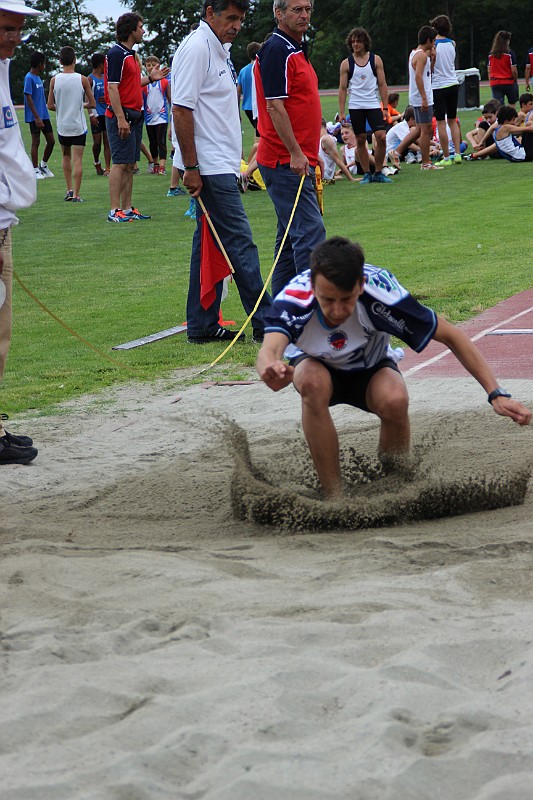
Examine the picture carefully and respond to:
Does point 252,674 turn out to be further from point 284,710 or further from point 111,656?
point 111,656

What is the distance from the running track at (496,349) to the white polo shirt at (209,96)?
1.85m

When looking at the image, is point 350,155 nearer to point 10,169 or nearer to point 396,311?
point 10,169

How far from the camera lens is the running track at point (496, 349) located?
6105 millimetres

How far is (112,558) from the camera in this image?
3.58 meters

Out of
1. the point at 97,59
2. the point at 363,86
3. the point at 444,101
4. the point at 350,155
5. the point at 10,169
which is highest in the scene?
the point at 97,59

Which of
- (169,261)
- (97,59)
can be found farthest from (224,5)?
(97,59)

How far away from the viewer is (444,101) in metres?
16.4

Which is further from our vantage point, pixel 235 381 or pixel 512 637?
pixel 235 381

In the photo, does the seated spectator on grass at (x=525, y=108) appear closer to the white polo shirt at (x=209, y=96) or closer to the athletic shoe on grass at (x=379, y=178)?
the athletic shoe on grass at (x=379, y=178)

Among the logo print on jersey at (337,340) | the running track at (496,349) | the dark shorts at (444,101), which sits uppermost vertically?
the dark shorts at (444,101)

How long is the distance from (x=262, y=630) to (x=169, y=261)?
26.3 ft

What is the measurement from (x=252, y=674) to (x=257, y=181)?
14.3m

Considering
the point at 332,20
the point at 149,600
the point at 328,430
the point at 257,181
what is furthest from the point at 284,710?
the point at 332,20

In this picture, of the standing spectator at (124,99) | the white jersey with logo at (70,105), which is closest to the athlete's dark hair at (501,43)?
the white jersey with logo at (70,105)
